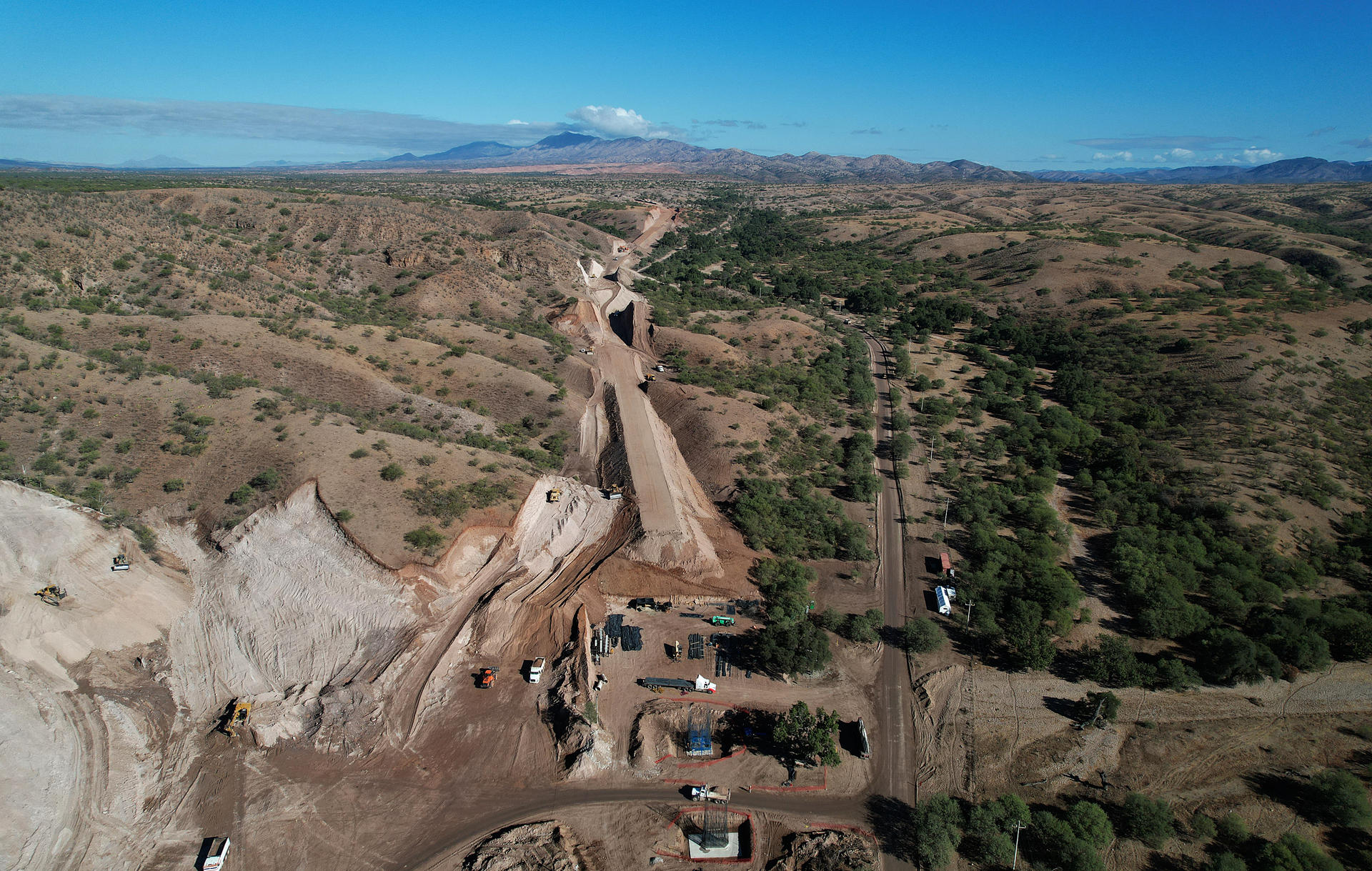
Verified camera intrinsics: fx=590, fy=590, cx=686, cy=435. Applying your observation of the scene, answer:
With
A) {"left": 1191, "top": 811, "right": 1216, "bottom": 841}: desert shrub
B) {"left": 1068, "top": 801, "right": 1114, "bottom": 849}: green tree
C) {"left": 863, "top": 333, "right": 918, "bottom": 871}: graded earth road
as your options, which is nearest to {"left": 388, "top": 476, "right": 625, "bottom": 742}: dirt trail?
{"left": 863, "top": 333, "right": 918, "bottom": 871}: graded earth road

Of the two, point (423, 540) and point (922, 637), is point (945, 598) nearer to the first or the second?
point (922, 637)

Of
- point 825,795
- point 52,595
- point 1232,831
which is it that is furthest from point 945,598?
point 52,595

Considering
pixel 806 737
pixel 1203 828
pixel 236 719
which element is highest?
pixel 1203 828

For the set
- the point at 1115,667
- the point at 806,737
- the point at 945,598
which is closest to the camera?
the point at 806,737

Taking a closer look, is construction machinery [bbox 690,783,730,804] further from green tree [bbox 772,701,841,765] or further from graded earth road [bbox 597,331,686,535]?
graded earth road [bbox 597,331,686,535]

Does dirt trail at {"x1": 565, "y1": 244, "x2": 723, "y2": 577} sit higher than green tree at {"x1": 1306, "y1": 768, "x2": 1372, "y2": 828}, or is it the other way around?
dirt trail at {"x1": 565, "y1": 244, "x2": 723, "y2": 577}

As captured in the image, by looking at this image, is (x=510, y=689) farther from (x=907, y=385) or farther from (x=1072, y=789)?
(x=907, y=385)

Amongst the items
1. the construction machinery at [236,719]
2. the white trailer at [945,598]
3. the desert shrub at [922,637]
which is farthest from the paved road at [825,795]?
the construction machinery at [236,719]

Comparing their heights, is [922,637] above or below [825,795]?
above
